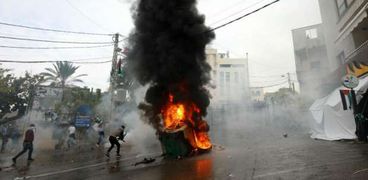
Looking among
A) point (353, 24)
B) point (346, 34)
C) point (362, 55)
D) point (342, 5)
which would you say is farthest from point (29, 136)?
point (342, 5)

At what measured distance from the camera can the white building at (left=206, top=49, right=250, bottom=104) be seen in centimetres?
5641

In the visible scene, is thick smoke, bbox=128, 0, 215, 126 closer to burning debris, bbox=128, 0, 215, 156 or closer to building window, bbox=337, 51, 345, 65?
burning debris, bbox=128, 0, 215, 156

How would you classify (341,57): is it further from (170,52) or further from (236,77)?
(236,77)

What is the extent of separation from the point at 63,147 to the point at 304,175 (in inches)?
680

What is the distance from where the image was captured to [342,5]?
16.2 metres

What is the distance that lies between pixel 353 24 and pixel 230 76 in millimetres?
44489

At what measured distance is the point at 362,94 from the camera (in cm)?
1226

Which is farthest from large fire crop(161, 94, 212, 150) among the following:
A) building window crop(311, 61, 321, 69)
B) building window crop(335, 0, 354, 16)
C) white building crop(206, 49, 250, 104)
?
white building crop(206, 49, 250, 104)

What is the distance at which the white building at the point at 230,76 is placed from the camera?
5641 cm

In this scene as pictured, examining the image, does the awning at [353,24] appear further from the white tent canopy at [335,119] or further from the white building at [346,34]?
the white tent canopy at [335,119]

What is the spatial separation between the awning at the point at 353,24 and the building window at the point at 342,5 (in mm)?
1107

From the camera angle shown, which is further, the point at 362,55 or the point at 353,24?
the point at 353,24

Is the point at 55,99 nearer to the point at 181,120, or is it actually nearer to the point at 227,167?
the point at 181,120

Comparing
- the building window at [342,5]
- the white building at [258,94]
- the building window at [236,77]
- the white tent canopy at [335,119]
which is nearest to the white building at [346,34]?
the building window at [342,5]
